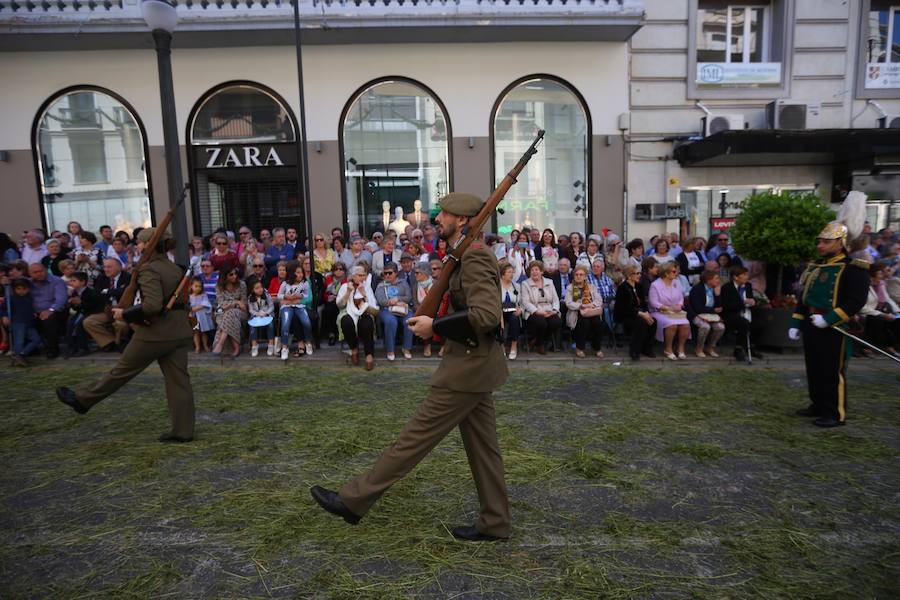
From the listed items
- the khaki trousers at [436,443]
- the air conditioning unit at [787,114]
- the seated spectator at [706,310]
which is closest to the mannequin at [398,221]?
the seated spectator at [706,310]

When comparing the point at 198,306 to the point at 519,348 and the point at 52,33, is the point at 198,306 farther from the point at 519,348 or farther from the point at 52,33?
the point at 52,33

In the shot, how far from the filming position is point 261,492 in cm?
463

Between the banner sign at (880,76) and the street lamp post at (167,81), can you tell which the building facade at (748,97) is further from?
the street lamp post at (167,81)

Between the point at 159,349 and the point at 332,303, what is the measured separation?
182 inches

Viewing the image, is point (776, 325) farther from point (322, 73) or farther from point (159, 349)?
point (322, 73)

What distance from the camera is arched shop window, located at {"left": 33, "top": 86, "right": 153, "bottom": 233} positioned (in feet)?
46.0

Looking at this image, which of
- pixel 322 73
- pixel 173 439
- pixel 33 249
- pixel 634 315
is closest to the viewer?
pixel 173 439

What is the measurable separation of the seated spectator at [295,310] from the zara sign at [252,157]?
5.19 meters

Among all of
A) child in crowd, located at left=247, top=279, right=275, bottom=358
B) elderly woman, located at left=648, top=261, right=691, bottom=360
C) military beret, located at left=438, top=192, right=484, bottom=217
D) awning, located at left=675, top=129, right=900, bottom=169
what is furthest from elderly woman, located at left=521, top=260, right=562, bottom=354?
awning, located at left=675, top=129, right=900, bottom=169

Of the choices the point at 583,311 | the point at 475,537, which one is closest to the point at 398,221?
the point at 583,311

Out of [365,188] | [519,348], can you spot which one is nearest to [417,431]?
[519,348]

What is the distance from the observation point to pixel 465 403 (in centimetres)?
372

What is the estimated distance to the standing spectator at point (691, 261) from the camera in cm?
1103

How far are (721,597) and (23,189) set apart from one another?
16484 mm
